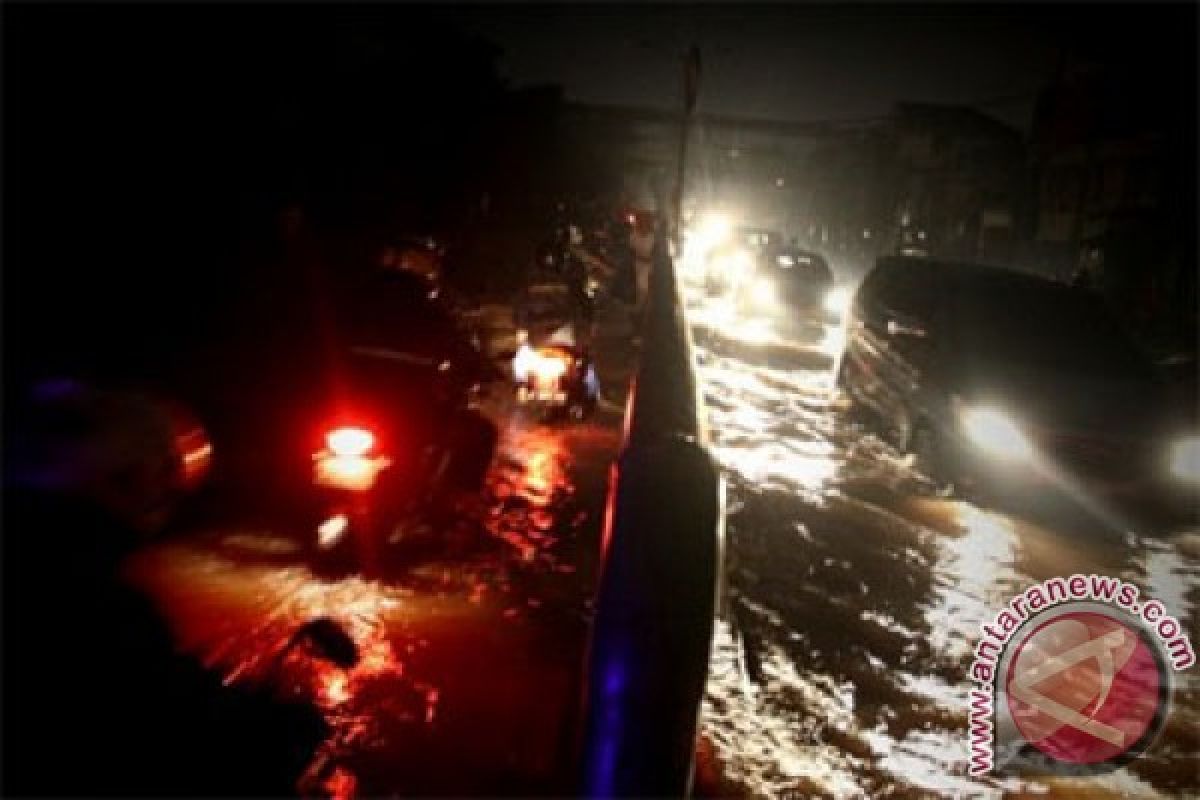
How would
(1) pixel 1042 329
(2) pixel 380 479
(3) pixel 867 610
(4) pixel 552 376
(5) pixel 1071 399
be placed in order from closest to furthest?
(2) pixel 380 479 → (3) pixel 867 610 → (5) pixel 1071 399 → (4) pixel 552 376 → (1) pixel 1042 329

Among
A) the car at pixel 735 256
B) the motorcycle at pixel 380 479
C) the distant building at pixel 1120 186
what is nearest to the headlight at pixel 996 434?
the motorcycle at pixel 380 479

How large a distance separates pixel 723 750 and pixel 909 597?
2.44 meters

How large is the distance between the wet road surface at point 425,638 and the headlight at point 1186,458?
5.26 m

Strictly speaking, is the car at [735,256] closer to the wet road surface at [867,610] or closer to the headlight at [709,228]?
the wet road surface at [867,610]

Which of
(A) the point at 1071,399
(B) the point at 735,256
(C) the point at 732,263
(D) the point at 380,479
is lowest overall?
(D) the point at 380,479

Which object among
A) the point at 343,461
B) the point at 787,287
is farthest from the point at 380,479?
the point at 787,287

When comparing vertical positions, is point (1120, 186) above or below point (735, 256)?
above

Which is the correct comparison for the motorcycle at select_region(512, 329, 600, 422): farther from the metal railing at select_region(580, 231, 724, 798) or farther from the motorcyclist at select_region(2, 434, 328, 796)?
the motorcyclist at select_region(2, 434, 328, 796)

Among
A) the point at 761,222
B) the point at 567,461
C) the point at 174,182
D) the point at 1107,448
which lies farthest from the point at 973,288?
the point at 761,222

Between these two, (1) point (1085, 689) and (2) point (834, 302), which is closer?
(1) point (1085, 689)

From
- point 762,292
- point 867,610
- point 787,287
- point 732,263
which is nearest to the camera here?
point 867,610

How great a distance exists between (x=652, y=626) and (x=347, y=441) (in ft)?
9.95

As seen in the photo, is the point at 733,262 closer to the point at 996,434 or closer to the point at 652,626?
the point at 996,434

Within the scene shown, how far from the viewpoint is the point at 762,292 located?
21641 millimetres
